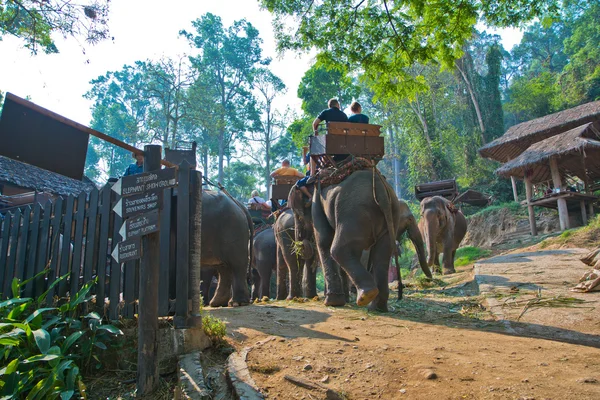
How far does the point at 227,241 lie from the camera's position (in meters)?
7.55

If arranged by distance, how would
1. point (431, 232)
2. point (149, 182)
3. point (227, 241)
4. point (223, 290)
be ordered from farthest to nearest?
point (431, 232)
point (223, 290)
point (227, 241)
point (149, 182)

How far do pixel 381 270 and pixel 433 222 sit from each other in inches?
305

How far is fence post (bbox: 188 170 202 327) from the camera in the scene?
14.1 ft

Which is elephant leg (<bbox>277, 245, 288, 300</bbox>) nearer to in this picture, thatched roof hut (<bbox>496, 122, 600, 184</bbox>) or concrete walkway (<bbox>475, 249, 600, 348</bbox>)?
concrete walkway (<bbox>475, 249, 600, 348</bbox>)

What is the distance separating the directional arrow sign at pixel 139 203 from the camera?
388cm

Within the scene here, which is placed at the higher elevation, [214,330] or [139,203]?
[139,203]

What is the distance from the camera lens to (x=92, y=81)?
5638cm

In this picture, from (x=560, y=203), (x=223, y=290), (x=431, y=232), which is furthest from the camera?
(x=560, y=203)

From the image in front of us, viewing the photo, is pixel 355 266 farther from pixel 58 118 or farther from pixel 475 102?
pixel 475 102

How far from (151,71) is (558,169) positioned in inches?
1049

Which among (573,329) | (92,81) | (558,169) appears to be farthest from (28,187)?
(92,81)

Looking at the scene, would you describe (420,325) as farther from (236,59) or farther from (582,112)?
(236,59)

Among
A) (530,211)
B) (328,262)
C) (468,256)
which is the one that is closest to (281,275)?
(328,262)

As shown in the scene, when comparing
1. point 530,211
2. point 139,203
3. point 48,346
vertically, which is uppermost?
point 530,211
